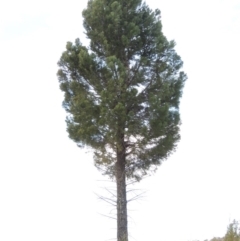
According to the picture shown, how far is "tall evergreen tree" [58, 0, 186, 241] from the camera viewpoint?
14438 mm

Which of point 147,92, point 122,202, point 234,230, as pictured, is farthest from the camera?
point 147,92

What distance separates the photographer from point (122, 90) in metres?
14.6

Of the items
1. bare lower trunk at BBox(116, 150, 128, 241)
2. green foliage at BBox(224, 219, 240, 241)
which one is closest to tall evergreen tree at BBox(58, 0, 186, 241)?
bare lower trunk at BBox(116, 150, 128, 241)

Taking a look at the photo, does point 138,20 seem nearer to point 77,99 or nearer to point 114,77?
point 114,77

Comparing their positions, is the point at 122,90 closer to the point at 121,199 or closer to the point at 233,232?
the point at 121,199

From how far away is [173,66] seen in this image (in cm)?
1559

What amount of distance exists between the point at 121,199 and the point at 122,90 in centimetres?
364

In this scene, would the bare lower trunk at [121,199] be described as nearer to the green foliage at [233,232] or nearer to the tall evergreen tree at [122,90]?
the tall evergreen tree at [122,90]

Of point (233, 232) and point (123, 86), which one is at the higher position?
point (123, 86)

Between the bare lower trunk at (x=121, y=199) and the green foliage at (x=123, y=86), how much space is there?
247mm

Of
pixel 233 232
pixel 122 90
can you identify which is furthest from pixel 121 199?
pixel 233 232

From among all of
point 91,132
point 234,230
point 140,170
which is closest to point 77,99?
point 91,132

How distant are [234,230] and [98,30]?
353 inches

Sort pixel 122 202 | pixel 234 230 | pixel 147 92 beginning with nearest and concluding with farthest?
pixel 234 230 < pixel 122 202 < pixel 147 92
